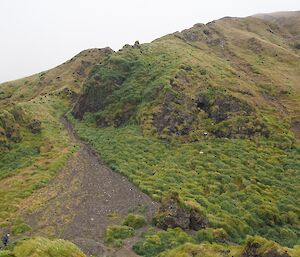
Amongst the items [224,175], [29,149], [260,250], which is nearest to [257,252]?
[260,250]

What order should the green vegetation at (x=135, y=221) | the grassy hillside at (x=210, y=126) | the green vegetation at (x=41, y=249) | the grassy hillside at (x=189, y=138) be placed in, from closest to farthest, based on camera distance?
1. the green vegetation at (x=41, y=249)
2. the green vegetation at (x=135, y=221)
3. the grassy hillside at (x=189, y=138)
4. the grassy hillside at (x=210, y=126)

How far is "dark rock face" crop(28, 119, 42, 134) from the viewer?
7175 centimetres

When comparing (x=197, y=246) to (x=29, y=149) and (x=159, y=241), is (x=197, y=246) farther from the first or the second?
(x=29, y=149)

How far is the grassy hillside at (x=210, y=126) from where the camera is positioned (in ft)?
154

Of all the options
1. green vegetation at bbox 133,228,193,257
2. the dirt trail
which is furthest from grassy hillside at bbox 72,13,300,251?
green vegetation at bbox 133,228,193,257

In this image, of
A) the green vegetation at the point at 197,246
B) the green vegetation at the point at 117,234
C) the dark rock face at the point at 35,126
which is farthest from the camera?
the dark rock face at the point at 35,126

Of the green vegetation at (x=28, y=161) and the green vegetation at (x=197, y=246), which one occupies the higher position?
the green vegetation at (x=28, y=161)

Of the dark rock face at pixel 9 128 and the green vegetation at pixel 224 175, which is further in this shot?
the dark rock face at pixel 9 128

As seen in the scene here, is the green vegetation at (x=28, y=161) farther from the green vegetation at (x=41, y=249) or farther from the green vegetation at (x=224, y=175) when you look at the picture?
the green vegetation at (x=41, y=249)

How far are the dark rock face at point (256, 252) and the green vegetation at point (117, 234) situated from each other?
1233 cm

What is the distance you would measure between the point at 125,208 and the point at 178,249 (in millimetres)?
13338

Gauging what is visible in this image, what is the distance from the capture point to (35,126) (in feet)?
239

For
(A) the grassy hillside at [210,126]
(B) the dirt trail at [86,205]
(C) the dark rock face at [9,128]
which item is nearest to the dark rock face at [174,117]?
(A) the grassy hillside at [210,126]

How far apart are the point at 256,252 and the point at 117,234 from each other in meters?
14.7
